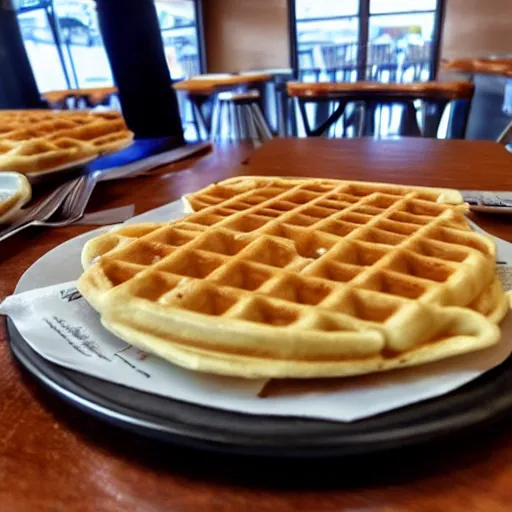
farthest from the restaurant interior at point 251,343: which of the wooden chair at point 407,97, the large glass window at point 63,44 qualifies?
the wooden chair at point 407,97

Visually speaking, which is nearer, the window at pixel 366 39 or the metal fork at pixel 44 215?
the metal fork at pixel 44 215

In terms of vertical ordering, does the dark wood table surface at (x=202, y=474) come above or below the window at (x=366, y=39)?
above

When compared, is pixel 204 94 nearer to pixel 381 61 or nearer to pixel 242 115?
pixel 242 115

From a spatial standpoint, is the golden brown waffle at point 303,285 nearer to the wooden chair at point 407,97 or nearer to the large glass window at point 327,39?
the wooden chair at point 407,97

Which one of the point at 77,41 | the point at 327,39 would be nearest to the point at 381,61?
the point at 327,39

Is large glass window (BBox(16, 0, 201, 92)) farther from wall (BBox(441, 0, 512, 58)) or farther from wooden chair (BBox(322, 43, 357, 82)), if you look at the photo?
wall (BBox(441, 0, 512, 58))
